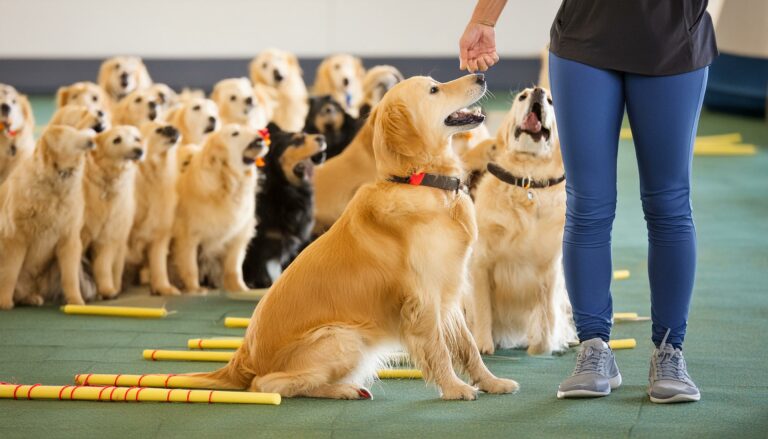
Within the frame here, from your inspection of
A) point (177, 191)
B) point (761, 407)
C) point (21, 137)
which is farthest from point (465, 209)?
point (21, 137)

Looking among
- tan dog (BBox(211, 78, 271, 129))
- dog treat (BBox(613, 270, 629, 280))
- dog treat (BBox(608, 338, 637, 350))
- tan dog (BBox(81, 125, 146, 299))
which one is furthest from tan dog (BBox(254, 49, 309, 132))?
dog treat (BBox(608, 338, 637, 350))

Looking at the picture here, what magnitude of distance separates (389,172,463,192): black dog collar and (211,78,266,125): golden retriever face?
3811mm

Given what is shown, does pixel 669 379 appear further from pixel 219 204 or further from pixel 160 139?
pixel 160 139

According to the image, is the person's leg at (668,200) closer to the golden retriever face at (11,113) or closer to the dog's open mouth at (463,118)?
the dog's open mouth at (463,118)

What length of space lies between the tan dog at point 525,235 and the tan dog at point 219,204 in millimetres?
1565

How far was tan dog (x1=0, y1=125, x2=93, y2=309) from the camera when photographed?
4.71 m

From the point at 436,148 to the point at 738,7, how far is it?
8.12 m

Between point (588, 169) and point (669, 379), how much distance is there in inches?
26.0

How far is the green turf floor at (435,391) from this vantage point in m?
2.88

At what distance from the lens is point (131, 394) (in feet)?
10.3

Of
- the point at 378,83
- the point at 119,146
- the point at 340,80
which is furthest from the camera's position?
the point at 340,80

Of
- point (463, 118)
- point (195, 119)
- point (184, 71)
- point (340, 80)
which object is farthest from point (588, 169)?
point (184, 71)

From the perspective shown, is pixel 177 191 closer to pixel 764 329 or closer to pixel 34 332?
pixel 34 332

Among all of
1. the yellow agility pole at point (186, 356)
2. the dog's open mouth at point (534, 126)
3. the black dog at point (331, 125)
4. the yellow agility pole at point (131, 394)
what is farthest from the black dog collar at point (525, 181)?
the black dog at point (331, 125)
